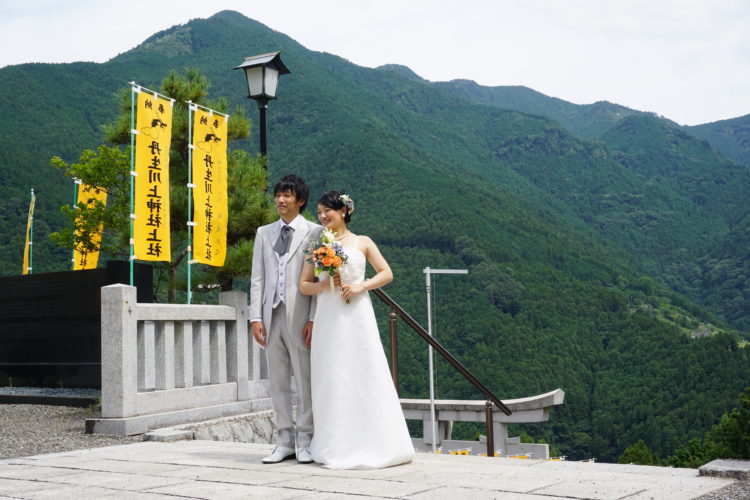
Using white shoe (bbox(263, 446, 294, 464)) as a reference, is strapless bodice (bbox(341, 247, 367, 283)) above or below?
above

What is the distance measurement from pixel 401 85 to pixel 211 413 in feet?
347

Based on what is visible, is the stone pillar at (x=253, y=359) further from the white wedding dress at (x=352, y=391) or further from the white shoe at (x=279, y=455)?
the white wedding dress at (x=352, y=391)

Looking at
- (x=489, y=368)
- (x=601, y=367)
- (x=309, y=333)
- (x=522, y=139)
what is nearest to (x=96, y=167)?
(x=309, y=333)

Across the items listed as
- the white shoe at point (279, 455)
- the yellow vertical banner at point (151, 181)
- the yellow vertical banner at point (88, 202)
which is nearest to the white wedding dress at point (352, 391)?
the white shoe at point (279, 455)

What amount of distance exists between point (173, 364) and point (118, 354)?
→ 609 mm

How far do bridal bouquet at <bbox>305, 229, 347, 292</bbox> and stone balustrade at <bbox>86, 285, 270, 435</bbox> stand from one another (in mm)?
2221

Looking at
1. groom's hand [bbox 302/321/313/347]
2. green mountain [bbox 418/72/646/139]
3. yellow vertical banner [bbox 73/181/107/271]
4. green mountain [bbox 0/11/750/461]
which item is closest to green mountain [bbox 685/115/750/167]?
green mountain [bbox 418/72/646/139]

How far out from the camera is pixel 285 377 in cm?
471

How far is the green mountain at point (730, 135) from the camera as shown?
14038cm

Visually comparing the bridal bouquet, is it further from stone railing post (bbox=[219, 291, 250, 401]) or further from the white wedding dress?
stone railing post (bbox=[219, 291, 250, 401])

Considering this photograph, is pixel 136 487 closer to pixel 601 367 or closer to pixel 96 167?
pixel 96 167

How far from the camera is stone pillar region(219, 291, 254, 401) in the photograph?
7.14 metres

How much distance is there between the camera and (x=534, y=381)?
4569 centimetres

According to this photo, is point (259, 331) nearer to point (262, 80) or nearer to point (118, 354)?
point (118, 354)
